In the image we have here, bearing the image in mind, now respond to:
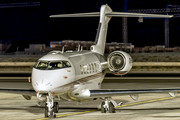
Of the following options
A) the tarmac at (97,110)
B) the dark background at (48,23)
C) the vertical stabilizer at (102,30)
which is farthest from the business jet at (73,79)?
the dark background at (48,23)

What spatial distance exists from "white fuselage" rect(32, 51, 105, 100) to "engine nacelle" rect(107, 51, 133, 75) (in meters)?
0.68

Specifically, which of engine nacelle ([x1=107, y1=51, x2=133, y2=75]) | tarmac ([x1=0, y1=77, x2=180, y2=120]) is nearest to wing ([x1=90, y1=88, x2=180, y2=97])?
tarmac ([x1=0, y1=77, x2=180, y2=120])

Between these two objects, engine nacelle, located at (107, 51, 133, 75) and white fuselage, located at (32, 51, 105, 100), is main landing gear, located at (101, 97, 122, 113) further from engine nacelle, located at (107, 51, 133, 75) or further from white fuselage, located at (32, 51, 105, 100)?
engine nacelle, located at (107, 51, 133, 75)

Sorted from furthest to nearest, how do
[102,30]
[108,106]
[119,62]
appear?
1. [102,30]
2. [119,62]
3. [108,106]

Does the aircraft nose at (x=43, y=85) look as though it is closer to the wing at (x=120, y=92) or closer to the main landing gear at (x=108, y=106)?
the wing at (x=120, y=92)

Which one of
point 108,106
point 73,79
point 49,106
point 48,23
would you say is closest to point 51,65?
point 73,79

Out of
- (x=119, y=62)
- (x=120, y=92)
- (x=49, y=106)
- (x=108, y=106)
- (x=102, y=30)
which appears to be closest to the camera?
(x=49, y=106)

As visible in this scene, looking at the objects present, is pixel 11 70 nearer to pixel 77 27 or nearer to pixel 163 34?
pixel 77 27

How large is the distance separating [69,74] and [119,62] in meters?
4.55

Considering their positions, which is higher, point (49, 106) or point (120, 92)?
point (120, 92)

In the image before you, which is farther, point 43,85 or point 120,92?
point 120,92

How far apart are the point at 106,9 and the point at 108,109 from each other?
8.51 m

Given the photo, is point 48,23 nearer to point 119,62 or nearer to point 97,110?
point 119,62

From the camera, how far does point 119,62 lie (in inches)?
739
